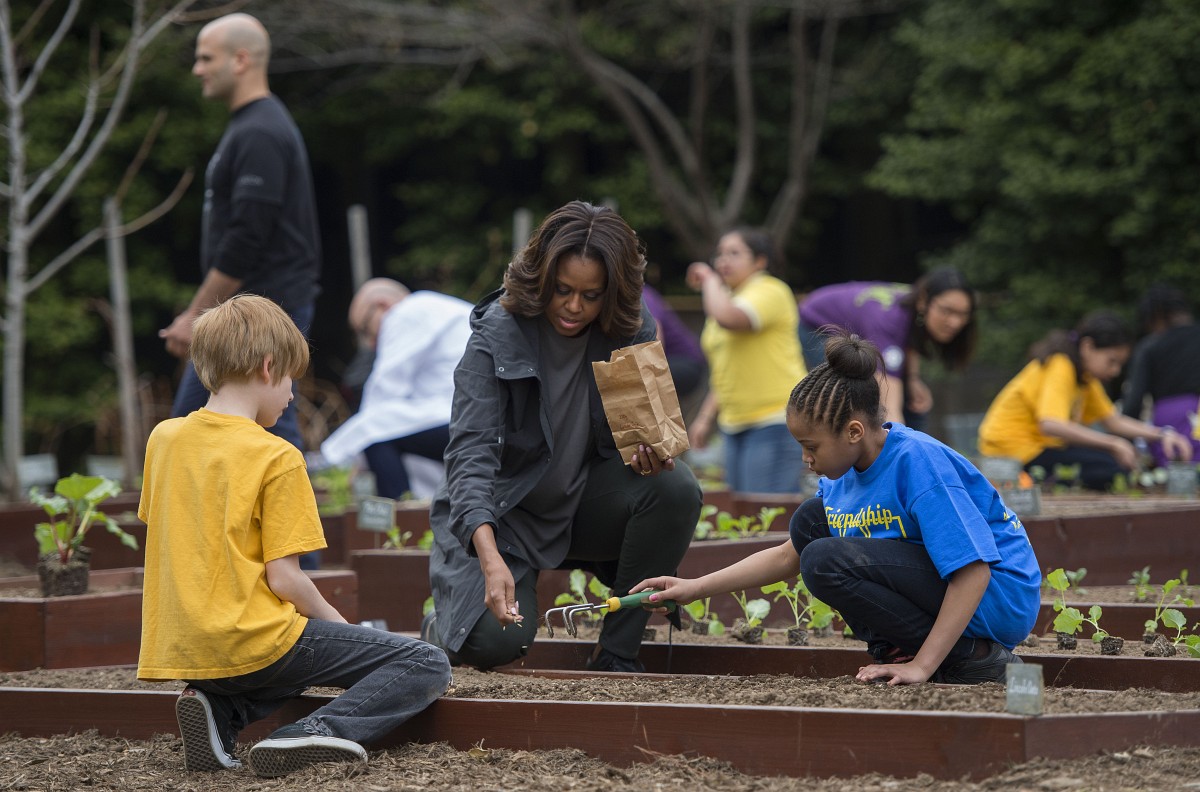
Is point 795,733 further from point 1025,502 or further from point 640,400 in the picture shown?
point 1025,502

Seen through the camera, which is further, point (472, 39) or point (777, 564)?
point (472, 39)

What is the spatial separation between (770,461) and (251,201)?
302 centimetres

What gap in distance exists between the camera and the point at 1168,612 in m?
3.53

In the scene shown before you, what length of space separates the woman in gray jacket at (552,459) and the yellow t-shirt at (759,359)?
3.03 meters

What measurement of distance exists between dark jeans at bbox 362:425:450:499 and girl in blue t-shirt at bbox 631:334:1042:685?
11.9 ft

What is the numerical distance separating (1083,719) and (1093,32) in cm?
1145

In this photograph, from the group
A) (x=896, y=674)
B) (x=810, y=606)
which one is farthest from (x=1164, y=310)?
(x=896, y=674)

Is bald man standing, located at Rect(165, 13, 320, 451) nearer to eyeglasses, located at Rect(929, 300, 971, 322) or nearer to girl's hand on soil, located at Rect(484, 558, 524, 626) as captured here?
girl's hand on soil, located at Rect(484, 558, 524, 626)

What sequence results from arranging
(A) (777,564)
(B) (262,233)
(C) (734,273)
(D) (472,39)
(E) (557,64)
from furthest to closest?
1. (E) (557,64)
2. (D) (472,39)
3. (C) (734,273)
4. (B) (262,233)
5. (A) (777,564)

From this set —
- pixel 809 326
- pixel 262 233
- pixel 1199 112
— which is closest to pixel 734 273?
pixel 809 326

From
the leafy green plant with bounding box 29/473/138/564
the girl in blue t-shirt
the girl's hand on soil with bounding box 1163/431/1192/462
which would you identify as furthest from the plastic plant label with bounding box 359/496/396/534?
the girl's hand on soil with bounding box 1163/431/1192/462

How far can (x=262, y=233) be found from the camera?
492 cm

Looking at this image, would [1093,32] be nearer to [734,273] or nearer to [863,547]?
[734,273]

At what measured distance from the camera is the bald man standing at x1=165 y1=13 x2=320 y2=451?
16.1ft
